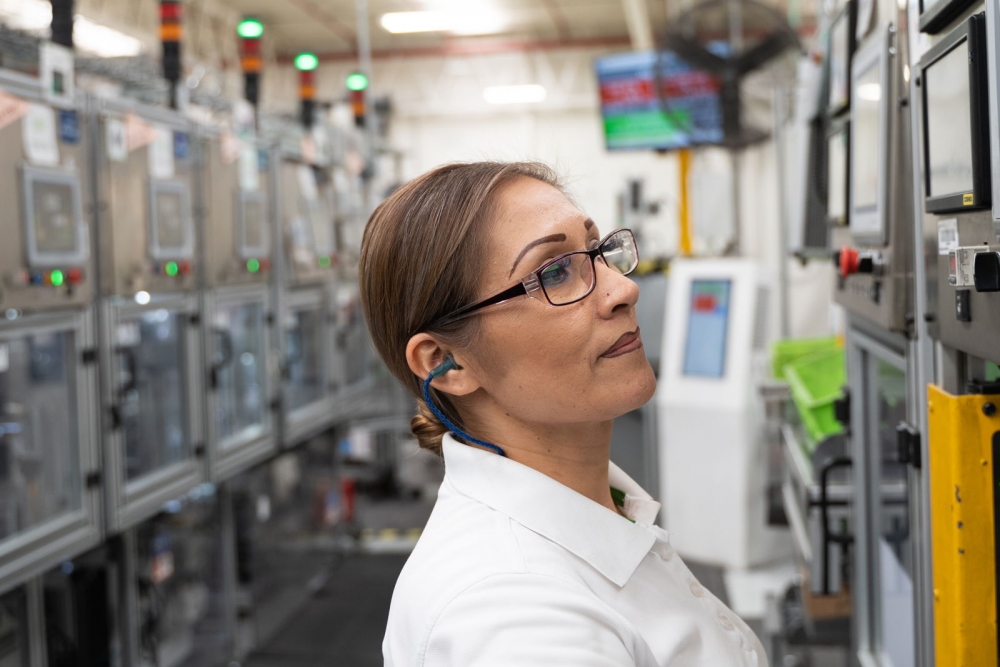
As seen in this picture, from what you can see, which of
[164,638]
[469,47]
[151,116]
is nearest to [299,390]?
[164,638]

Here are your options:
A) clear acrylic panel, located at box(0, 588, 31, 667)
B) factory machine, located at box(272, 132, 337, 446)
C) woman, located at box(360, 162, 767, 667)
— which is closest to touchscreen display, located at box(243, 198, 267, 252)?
factory machine, located at box(272, 132, 337, 446)

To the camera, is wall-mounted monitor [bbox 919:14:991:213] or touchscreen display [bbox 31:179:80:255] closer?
wall-mounted monitor [bbox 919:14:991:213]

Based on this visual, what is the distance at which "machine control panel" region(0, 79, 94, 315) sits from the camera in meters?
2.39

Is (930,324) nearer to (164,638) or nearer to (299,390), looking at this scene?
(164,638)

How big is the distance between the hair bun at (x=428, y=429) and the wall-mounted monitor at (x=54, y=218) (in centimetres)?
163

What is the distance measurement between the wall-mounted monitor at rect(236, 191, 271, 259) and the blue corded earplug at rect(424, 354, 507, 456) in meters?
2.85

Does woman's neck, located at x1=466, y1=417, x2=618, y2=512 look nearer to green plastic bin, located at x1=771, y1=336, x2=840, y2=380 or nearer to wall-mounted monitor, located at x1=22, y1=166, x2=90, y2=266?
wall-mounted monitor, located at x1=22, y1=166, x2=90, y2=266

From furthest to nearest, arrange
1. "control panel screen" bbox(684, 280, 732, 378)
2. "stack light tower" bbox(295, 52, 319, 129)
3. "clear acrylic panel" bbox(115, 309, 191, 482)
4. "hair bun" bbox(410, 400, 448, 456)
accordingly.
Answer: "stack light tower" bbox(295, 52, 319, 129)
"control panel screen" bbox(684, 280, 732, 378)
"clear acrylic panel" bbox(115, 309, 191, 482)
"hair bun" bbox(410, 400, 448, 456)

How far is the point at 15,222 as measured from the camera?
2.42 m

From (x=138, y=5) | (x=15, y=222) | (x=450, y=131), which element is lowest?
(x=15, y=222)

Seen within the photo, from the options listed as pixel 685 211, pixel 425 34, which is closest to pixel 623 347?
pixel 685 211

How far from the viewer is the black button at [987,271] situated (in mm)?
952

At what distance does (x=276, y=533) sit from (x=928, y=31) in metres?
3.86

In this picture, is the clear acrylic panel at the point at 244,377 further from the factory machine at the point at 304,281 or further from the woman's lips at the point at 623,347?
the woman's lips at the point at 623,347
